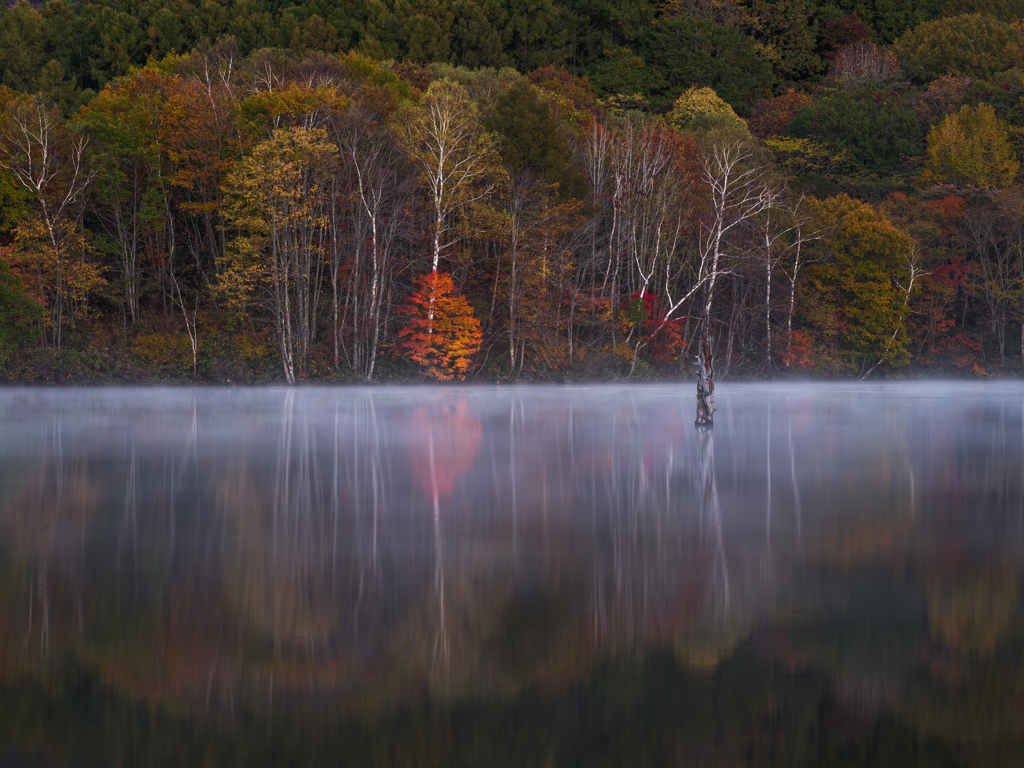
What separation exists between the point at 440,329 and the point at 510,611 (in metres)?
37.5

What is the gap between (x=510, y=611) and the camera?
7.26m

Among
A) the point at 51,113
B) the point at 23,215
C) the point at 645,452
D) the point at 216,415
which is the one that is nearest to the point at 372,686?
the point at 645,452

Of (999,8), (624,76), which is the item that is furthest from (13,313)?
(999,8)

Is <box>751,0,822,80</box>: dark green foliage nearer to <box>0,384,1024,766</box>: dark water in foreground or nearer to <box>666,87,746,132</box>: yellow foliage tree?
<box>666,87,746,132</box>: yellow foliage tree

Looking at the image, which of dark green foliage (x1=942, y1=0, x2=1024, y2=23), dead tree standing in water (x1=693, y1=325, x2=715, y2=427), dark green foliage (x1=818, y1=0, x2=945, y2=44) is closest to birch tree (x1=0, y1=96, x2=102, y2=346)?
dead tree standing in water (x1=693, y1=325, x2=715, y2=427)

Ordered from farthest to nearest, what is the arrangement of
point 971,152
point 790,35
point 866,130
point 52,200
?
point 790,35 < point 866,130 < point 971,152 < point 52,200

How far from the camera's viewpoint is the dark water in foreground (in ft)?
16.6

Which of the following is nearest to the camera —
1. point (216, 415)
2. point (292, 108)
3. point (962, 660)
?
point (962, 660)

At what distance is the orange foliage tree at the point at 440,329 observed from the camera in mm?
43656

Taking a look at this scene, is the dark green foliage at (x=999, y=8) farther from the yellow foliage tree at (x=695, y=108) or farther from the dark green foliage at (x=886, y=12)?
the yellow foliage tree at (x=695, y=108)

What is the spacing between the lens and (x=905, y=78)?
72312 millimetres

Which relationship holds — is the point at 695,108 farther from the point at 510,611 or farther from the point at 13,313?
the point at 510,611

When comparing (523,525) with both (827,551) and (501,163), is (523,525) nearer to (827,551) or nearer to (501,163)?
(827,551)

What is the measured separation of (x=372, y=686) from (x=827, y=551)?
16.7ft
